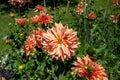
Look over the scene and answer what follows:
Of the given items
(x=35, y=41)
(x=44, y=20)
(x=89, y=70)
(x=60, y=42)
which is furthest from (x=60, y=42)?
(x=44, y=20)

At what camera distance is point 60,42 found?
8.37ft

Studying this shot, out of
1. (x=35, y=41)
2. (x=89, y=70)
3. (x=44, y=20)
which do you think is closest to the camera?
(x=89, y=70)

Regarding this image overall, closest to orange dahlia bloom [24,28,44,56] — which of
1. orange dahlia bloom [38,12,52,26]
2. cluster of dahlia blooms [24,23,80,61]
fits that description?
orange dahlia bloom [38,12,52,26]

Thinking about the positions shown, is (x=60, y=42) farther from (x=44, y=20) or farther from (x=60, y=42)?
(x=44, y=20)

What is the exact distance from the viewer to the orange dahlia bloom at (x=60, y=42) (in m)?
2.53

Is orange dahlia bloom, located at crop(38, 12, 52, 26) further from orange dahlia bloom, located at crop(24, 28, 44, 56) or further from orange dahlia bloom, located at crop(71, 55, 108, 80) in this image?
orange dahlia bloom, located at crop(71, 55, 108, 80)

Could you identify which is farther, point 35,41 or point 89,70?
point 35,41

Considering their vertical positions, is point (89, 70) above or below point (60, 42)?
below

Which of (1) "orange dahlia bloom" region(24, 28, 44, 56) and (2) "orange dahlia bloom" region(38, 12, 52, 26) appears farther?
(2) "orange dahlia bloom" region(38, 12, 52, 26)

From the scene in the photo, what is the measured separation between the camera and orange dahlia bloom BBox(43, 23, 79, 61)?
253 cm

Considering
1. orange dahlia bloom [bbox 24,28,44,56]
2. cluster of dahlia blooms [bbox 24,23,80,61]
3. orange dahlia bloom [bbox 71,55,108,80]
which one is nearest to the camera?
orange dahlia bloom [bbox 71,55,108,80]

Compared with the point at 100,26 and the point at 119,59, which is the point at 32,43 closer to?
the point at 119,59

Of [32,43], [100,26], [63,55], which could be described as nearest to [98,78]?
[63,55]

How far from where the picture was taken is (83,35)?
14.9 feet
